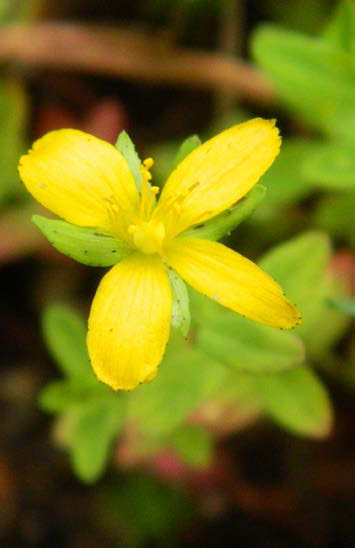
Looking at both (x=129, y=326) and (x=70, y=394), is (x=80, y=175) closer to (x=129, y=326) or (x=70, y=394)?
(x=129, y=326)

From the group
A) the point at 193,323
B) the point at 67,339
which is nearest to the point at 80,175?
the point at 193,323

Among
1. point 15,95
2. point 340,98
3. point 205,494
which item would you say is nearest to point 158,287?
point 340,98

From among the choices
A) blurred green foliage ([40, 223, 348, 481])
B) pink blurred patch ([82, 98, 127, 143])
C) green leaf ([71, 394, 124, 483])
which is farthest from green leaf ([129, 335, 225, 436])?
pink blurred patch ([82, 98, 127, 143])

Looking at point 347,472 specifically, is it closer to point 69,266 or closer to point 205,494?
point 205,494

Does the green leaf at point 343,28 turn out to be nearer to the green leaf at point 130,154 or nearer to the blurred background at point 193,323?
the blurred background at point 193,323

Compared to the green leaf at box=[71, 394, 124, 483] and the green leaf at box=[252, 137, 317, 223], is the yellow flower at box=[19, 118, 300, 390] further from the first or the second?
the green leaf at box=[252, 137, 317, 223]
